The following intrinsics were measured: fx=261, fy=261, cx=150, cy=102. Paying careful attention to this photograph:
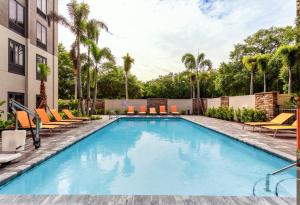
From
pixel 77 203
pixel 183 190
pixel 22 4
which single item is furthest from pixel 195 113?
pixel 77 203

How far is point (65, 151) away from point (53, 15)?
11.3 metres

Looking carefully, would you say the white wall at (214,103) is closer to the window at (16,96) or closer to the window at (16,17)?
the window at (16,96)

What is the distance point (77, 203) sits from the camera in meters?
3.49

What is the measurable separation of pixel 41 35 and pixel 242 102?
13.6 m

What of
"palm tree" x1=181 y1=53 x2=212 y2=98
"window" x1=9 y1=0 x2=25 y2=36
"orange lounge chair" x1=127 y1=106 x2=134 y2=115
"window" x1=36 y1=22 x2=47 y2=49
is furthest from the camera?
"palm tree" x1=181 y1=53 x2=212 y2=98

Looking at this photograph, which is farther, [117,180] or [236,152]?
[236,152]

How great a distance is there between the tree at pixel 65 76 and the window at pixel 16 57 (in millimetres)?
18430

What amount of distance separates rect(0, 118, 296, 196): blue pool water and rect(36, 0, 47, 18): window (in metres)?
11.3

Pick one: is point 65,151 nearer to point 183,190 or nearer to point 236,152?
point 183,190

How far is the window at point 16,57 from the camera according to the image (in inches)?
526

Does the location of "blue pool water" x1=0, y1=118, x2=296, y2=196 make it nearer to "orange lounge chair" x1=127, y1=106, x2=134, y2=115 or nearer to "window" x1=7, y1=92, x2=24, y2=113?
"window" x1=7, y1=92, x2=24, y2=113

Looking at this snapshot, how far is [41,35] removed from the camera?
17.2 metres

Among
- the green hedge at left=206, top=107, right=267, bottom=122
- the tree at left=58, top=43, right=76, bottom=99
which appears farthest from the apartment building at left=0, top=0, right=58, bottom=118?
the tree at left=58, top=43, right=76, bottom=99

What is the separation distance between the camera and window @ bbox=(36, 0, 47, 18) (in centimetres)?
1670
